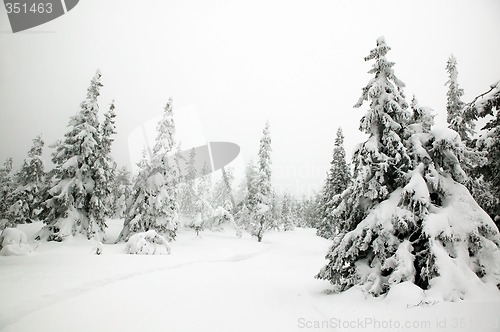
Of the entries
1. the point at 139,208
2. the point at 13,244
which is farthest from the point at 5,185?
the point at 13,244

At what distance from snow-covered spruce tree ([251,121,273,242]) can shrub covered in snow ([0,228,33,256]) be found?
86.6 feet

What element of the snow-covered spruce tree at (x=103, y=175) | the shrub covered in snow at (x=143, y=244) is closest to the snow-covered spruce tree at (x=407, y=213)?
the shrub covered in snow at (x=143, y=244)

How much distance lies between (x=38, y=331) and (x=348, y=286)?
31.6 feet

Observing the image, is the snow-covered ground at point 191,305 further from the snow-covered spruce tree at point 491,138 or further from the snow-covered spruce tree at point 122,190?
the snow-covered spruce tree at point 122,190

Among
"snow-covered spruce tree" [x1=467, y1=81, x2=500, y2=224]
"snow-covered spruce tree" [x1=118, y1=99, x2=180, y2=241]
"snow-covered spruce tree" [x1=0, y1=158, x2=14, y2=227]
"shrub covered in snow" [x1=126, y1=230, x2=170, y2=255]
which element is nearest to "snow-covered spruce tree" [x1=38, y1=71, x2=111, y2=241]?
"snow-covered spruce tree" [x1=118, y1=99, x2=180, y2=241]

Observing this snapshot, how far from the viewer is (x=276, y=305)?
936 cm

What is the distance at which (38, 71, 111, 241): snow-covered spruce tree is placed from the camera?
23094mm

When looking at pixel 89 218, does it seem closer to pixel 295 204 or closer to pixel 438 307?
pixel 438 307

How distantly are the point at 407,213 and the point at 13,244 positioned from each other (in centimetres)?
2006

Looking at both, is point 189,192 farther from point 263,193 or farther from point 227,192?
point 263,193

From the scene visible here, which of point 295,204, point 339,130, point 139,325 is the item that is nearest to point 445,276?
point 139,325

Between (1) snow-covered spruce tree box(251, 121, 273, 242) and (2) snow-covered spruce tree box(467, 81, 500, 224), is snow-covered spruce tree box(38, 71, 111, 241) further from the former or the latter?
(2) snow-covered spruce tree box(467, 81, 500, 224)

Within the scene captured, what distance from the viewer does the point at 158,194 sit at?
27047 millimetres

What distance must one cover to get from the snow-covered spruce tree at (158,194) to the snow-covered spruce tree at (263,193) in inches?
534
